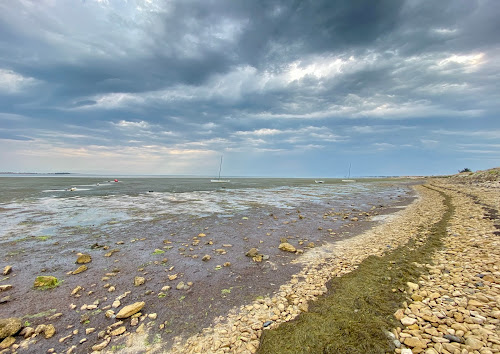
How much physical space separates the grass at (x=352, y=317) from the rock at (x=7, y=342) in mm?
5707

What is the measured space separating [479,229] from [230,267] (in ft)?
44.4

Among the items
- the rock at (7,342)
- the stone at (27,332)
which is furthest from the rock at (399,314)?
the rock at (7,342)

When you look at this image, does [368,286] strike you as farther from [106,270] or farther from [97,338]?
[106,270]

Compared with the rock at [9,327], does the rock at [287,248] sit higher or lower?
higher

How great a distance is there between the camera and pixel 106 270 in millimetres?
8734

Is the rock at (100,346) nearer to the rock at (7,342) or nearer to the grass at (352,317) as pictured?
the rock at (7,342)

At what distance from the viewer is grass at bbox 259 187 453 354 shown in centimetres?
450

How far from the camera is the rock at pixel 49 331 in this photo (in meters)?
5.11

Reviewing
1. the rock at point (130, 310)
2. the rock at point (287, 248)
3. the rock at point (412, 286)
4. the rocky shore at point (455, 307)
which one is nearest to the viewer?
the rocky shore at point (455, 307)

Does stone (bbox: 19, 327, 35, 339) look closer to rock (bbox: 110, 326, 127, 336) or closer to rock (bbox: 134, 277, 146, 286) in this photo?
rock (bbox: 110, 326, 127, 336)

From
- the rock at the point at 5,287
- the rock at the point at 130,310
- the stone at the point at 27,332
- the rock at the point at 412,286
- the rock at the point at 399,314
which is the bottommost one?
the rock at the point at 5,287

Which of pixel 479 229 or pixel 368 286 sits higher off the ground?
pixel 479 229

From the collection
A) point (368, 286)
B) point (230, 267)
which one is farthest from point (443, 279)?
point (230, 267)

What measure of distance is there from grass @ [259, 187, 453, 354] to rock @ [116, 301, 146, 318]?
12.0 ft
